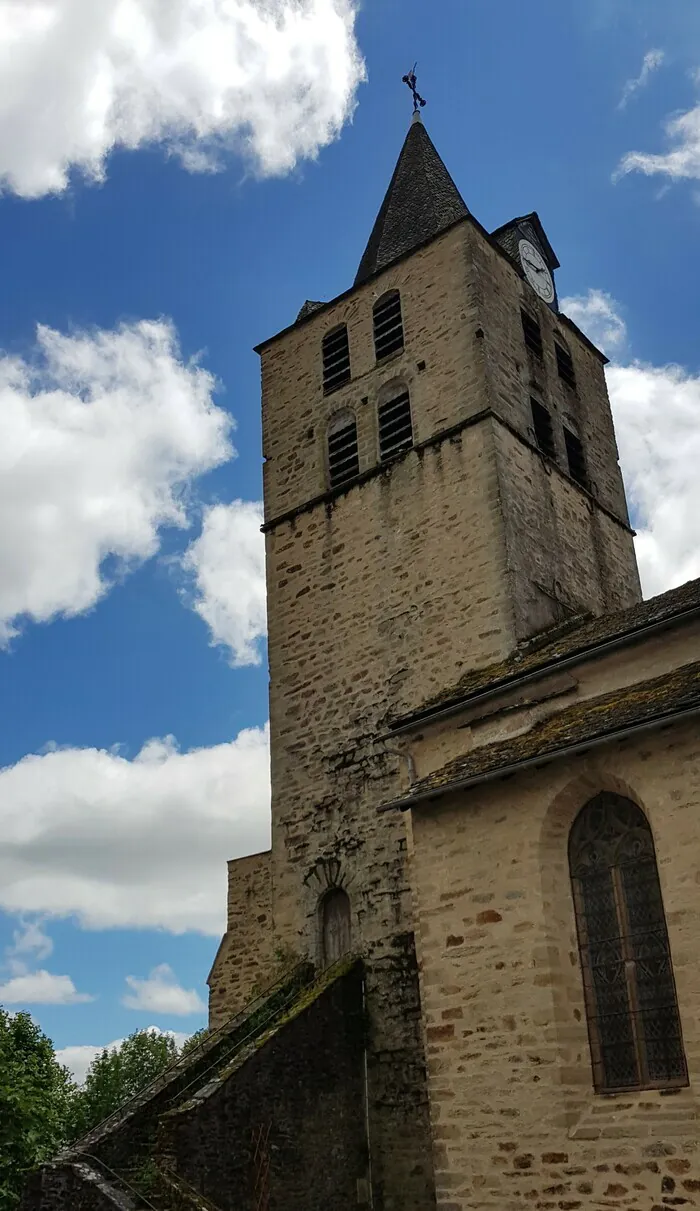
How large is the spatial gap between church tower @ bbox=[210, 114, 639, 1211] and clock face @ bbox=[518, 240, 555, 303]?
9cm

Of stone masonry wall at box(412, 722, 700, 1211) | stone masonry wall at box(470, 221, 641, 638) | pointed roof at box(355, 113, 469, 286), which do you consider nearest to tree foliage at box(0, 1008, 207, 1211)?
stone masonry wall at box(412, 722, 700, 1211)

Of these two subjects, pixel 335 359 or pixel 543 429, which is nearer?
pixel 543 429

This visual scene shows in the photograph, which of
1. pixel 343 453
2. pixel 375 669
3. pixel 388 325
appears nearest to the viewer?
pixel 375 669

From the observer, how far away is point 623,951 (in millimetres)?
8766

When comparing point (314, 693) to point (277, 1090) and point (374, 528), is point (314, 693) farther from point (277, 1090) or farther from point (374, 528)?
point (277, 1090)

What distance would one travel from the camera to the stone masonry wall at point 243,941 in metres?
15.9

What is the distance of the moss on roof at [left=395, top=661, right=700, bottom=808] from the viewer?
28.6 feet

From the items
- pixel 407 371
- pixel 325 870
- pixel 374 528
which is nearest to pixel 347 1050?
pixel 325 870

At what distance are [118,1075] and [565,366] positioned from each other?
23683mm

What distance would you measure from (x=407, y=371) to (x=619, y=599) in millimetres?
5132

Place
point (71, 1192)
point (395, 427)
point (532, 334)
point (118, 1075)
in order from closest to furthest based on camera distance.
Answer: point (71, 1192) < point (395, 427) < point (532, 334) < point (118, 1075)

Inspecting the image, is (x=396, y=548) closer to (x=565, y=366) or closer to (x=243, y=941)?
(x=565, y=366)

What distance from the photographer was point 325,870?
49.1 feet

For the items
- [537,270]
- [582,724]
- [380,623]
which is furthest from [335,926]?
[537,270]
